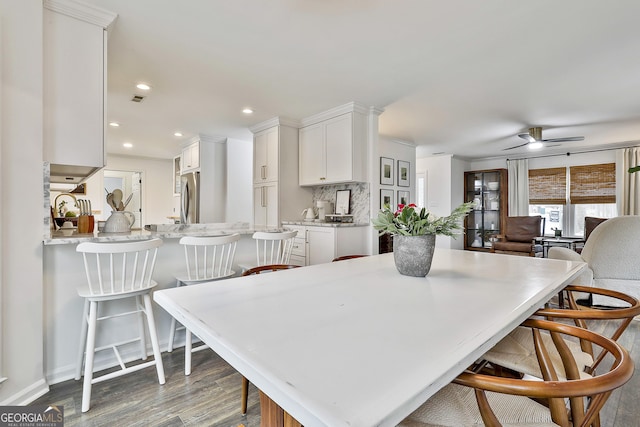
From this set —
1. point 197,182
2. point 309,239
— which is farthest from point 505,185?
point 197,182

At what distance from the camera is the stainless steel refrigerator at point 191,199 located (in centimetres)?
563

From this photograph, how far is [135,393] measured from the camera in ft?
6.10

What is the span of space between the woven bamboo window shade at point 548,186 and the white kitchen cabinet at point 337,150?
16.4ft

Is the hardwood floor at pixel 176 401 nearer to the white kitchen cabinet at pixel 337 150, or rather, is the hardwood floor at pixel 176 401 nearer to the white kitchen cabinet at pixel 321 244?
the white kitchen cabinet at pixel 321 244

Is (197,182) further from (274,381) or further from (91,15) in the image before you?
(274,381)

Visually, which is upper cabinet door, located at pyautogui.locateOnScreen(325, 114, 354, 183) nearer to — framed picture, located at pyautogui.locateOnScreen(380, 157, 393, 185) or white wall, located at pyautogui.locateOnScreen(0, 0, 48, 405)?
framed picture, located at pyautogui.locateOnScreen(380, 157, 393, 185)

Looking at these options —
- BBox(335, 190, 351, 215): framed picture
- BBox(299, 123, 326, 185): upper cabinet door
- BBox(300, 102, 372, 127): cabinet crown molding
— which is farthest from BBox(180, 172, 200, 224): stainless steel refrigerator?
BBox(335, 190, 351, 215): framed picture

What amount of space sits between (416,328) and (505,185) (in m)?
7.52

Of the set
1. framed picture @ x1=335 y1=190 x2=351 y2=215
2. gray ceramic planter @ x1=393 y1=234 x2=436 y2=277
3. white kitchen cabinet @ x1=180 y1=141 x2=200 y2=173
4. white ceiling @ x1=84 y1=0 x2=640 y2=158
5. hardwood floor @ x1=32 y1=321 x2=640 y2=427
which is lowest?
hardwood floor @ x1=32 y1=321 x2=640 y2=427

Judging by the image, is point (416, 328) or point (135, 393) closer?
point (416, 328)

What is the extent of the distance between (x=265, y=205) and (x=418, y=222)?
358cm

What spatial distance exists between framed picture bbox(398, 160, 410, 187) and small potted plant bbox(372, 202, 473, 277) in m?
4.29

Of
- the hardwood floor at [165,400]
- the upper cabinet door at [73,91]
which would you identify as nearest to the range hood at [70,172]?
the upper cabinet door at [73,91]

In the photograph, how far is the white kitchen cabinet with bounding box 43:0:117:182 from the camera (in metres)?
1.96
